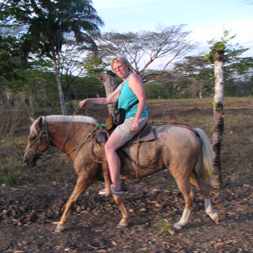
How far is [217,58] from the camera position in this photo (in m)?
7.23

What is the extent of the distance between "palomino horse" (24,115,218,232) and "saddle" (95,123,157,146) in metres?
0.05

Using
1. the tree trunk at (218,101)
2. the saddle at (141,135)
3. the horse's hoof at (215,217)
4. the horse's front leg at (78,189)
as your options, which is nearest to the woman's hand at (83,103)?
the saddle at (141,135)

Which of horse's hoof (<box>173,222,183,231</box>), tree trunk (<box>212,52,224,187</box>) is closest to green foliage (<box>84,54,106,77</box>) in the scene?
tree trunk (<box>212,52,224,187</box>)

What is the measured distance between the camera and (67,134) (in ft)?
17.2

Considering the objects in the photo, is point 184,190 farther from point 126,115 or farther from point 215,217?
point 126,115

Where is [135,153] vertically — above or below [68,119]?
below

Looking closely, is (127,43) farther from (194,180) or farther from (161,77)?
(194,180)

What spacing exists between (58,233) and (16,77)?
1358 cm

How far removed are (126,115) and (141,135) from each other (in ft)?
0.95

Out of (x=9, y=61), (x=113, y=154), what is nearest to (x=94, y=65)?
(x=9, y=61)

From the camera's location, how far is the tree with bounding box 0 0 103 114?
2156 centimetres

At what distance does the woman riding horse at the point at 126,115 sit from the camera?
16.0 feet

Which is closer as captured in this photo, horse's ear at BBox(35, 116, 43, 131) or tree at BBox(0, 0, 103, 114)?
horse's ear at BBox(35, 116, 43, 131)

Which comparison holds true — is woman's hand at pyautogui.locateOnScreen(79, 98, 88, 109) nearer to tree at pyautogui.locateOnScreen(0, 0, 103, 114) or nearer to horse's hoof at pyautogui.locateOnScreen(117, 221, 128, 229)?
horse's hoof at pyautogui.locateOnScreen(117, 221, 128, 229)
